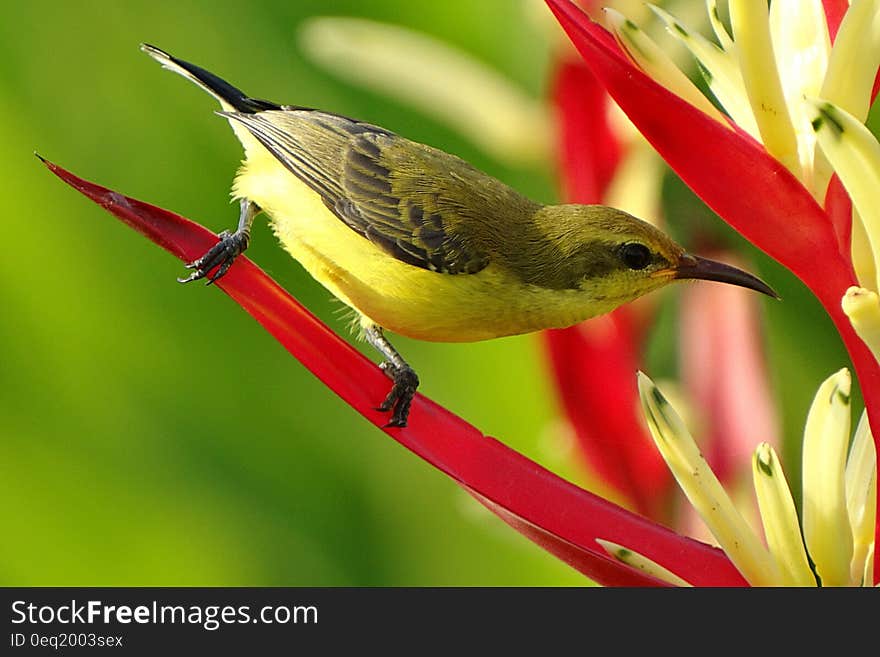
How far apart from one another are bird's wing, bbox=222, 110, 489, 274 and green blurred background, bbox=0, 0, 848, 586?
0.19 m

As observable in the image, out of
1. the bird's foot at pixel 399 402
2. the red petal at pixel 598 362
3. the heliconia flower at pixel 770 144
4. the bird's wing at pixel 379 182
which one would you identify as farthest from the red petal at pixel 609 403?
the heliconia flower at pixel 770 144

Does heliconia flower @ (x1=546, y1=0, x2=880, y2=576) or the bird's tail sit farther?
the bird's tail

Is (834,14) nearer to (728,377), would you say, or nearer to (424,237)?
(424,237)

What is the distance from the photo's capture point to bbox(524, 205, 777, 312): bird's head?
845 millimetres

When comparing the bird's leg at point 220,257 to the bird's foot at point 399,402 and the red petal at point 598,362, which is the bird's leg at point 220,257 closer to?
the bird's foot at point 399,402

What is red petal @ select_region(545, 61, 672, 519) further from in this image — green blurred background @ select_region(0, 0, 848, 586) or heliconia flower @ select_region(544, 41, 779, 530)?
green blurred background @ select_region(0, 0, 848, 586)

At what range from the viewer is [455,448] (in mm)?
621

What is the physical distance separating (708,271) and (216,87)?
0.41m

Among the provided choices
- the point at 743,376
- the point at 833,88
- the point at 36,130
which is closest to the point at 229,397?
the point at 36,130

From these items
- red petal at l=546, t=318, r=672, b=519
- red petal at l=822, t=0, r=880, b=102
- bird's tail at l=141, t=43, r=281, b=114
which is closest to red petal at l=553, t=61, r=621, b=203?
red petal at l=546, t=318, r=672, b=519

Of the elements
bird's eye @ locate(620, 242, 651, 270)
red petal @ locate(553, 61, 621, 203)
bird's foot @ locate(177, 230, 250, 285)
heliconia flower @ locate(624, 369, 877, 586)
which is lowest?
heliconia flower @ locate(624, 369, 877, 586)

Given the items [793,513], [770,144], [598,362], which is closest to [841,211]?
[770,144]

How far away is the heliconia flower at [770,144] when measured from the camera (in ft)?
1.79

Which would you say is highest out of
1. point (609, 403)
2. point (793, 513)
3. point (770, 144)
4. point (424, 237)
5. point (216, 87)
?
point (216, 87)
